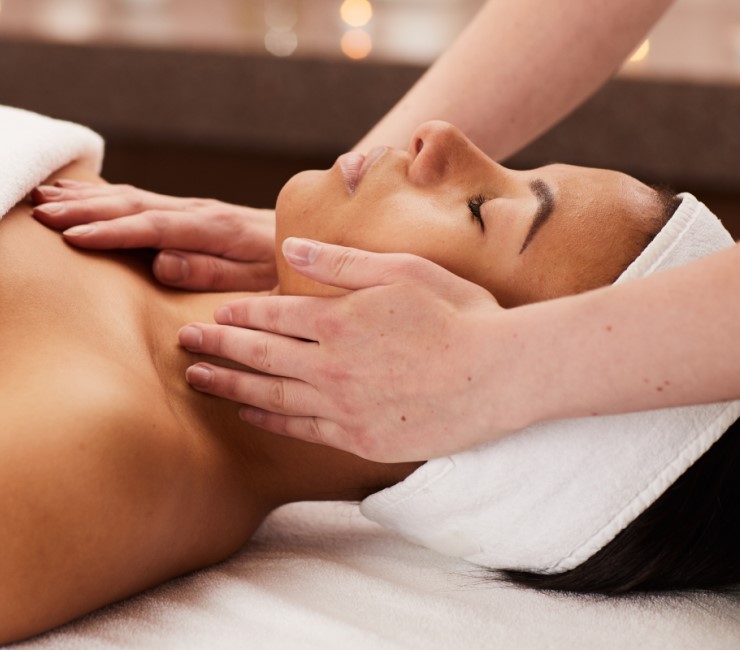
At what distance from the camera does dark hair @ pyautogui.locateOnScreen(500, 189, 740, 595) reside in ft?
3.64

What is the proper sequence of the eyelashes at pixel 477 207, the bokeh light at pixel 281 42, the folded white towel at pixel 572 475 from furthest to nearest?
the bokeh light at pixel 281 42 → the eyelashes at pixel 477 207 → the folded white towel at pixel 572 475

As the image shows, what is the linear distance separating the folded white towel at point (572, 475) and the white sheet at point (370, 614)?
0.07m

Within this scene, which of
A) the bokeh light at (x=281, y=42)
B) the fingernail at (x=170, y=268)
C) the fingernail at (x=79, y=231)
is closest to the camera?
the fingernail at (x=79, y=231)

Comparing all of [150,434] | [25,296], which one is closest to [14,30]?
[25,296]

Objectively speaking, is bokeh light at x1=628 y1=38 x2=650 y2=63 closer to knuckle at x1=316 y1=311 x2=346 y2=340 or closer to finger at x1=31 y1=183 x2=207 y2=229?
finger at x1=31 y1=183 x2=207 y2=229

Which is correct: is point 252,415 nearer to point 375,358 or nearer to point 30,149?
point 375,358

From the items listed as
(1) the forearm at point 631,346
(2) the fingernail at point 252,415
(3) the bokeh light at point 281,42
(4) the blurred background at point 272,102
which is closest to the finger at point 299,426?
(2) the fingernail at point 252,415

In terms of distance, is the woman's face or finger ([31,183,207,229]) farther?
finger ([31,183,207,229])

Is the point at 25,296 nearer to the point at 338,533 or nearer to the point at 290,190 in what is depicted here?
the point at 290,190

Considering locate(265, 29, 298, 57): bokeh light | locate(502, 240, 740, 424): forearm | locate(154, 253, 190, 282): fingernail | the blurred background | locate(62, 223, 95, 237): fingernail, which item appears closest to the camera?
locate(502, 240, 740, 424): forearm

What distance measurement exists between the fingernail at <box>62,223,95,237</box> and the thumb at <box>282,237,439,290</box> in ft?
1.07

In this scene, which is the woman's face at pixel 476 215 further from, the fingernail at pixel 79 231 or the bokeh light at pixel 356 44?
the bokeh light at pixel 356 44

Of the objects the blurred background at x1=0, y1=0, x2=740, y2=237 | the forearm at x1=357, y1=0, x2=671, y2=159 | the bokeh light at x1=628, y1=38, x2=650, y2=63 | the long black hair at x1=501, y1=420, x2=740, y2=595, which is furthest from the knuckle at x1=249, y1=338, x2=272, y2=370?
the bokeh light at x1=628, y1=38, x2=650, y2=63

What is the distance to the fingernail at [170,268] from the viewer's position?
4.60ft
